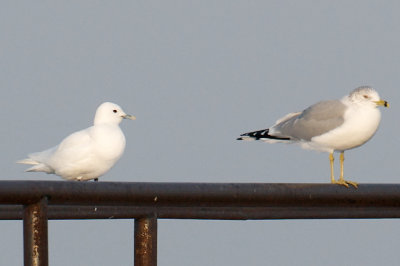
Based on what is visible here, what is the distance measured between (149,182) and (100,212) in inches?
8.8

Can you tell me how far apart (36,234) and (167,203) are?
1.24 feet

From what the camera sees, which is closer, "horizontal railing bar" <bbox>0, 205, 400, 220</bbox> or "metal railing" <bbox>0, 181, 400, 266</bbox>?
"metal railing" <bbox>0, 181, 400, 266</bbox>

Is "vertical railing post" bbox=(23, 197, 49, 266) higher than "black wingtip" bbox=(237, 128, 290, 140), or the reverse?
"black wingtip" bbox=(237, 128, 290, 140)

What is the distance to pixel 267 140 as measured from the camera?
814 centimetres

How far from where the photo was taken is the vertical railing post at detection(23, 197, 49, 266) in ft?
6.86

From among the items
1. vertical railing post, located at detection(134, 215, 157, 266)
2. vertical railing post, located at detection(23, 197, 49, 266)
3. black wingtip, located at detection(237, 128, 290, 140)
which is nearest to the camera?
vertical railing post, located at detection(23, 197, 49, 266)

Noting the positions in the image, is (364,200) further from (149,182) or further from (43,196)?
(43,196)

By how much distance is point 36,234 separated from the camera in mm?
2115

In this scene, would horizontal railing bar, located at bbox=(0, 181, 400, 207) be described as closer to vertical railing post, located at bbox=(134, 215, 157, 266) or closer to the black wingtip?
vertical railing post, located at bbox=(134, 215, 157, 266)

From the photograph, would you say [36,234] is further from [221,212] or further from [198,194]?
[221,212]

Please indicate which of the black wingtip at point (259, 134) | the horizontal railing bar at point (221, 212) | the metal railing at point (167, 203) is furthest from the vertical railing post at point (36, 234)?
the black wingtip at point (259, 134)

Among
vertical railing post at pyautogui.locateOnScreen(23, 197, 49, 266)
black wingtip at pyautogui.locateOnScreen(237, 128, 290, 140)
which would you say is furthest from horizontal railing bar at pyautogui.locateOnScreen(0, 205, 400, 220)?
black wingtip at pyautogui.locateOnScreen(237, 128, 290, 140)

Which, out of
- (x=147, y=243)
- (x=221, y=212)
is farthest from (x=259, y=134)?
(x=147, y=243)

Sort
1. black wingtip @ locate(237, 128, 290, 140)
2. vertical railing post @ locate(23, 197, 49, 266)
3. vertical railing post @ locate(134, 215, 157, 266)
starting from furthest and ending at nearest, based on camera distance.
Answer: black wingtip @ locate(237, 128, 290, 140), vertical railing post @ locate(134, 215, 157, 266), vertical railing post @ locate(23, 197, 49, 266)
